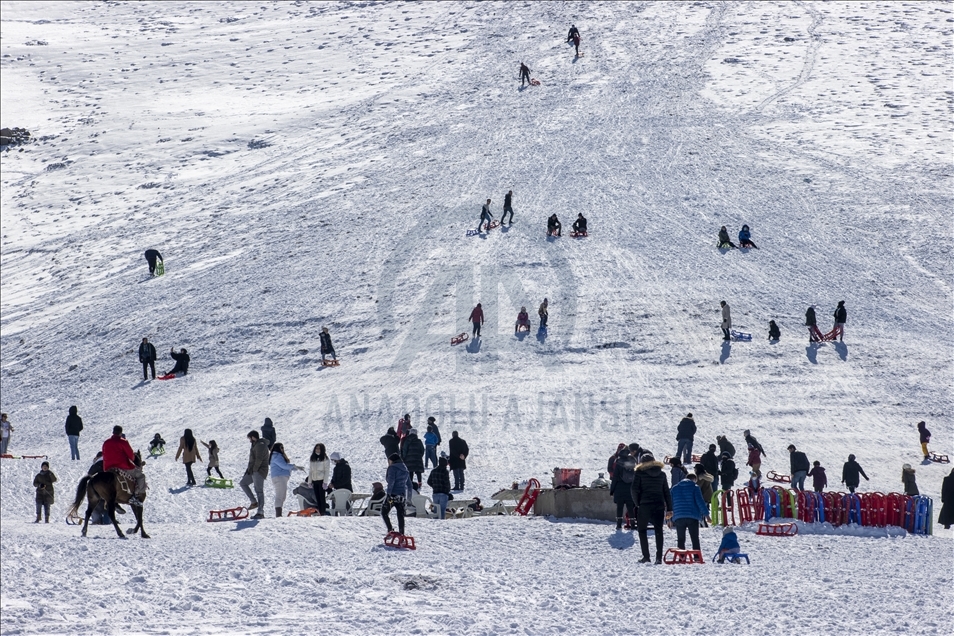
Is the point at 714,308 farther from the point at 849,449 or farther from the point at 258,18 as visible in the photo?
the point at 258,18

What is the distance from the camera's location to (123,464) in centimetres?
1223

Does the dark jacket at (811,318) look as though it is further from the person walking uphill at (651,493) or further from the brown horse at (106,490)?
the brown horse at (106,490)

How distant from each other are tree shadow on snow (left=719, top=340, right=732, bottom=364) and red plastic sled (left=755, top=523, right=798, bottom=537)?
10634 mm

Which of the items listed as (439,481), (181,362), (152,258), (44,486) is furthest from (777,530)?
(152,258)

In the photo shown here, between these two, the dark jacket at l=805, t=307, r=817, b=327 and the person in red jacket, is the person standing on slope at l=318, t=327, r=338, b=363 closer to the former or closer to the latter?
the dark jacket at l=805, t=307, r=817, b=327

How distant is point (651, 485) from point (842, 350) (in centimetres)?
1544

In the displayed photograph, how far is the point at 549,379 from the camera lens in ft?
78.8

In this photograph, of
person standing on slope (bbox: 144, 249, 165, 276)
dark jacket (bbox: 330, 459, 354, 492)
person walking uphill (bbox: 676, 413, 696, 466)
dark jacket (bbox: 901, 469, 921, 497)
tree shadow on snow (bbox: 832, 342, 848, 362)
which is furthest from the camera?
person standing on slope (bbox: 144, 249, 165, 276)

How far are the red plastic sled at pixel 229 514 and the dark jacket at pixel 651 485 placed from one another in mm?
5733

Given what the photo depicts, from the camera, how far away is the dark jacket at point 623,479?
503 inches

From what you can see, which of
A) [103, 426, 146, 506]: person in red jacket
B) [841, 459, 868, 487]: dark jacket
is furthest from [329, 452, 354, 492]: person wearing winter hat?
[841, 459, 868, 487]: dark jacket

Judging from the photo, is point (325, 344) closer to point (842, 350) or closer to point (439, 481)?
point (439, 481)

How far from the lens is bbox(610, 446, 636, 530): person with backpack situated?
41.9 ft

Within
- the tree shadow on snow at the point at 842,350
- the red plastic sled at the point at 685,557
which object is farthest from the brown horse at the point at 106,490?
the tree shadow on snow at the point at 842,350
